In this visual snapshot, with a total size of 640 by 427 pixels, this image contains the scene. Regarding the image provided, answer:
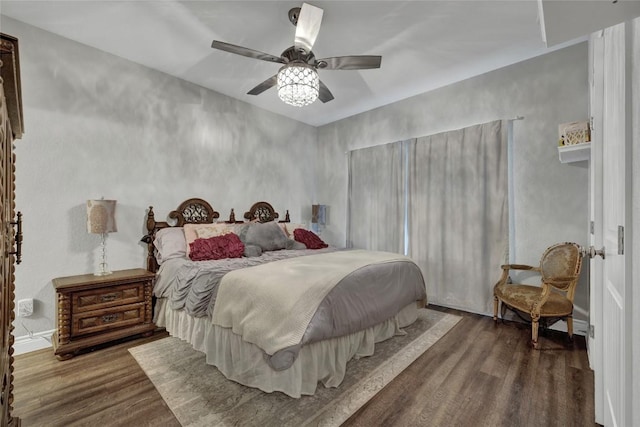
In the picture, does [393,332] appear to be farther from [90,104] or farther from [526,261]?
[90,104]

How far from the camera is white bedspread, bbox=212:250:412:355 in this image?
1.76 m

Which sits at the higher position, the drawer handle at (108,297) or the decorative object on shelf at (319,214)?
the decorative object on shelf at (319,214)

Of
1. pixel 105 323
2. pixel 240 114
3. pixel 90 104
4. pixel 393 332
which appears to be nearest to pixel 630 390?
pixel 393 332

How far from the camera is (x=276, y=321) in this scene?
179 centimetres

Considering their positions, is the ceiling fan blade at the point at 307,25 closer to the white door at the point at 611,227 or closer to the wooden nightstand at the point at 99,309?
the white door at the point at 611,227

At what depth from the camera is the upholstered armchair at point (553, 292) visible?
96.4 inches

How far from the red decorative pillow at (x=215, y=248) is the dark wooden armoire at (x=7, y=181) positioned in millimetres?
1611

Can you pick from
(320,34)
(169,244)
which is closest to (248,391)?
(169,244)

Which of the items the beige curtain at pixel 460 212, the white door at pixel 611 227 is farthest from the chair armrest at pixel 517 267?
the white door at pixel 611 227

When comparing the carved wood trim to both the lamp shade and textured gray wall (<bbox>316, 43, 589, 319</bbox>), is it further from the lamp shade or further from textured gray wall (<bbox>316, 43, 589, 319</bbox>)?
textured gray wall (<bbox>316, 43, 589, 319</bbox>)

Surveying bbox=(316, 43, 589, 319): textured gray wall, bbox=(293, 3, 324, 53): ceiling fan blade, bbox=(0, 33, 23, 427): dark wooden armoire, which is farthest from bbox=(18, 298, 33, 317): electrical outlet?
bbox=(316, 43, 589, 319): textured gray wall

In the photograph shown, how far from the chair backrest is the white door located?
0.72 meters

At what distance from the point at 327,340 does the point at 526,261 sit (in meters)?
2.51

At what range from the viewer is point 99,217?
8.63 feet
